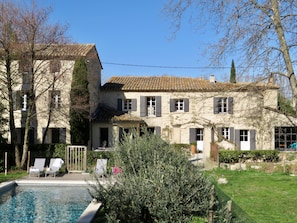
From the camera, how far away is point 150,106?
27.2 m

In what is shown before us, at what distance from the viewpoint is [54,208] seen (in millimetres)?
9352

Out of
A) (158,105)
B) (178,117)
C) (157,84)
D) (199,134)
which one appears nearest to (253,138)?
(199,134)

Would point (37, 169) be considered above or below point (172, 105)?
below

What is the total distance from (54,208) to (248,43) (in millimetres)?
6829

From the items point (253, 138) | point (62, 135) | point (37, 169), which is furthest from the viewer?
point (253, 138)

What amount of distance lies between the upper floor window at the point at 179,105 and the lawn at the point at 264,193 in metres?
11.5

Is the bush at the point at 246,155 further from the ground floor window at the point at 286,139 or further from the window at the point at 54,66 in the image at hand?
the window at the point at 54,66

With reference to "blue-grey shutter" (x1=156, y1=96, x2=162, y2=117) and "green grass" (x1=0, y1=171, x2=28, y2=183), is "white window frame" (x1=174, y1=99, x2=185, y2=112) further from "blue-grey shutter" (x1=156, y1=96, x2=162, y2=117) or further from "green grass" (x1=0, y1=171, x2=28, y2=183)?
"green grass" (x1=0, y1=171, x2=28, y2=183)

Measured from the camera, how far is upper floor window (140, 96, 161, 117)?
87.2 ft

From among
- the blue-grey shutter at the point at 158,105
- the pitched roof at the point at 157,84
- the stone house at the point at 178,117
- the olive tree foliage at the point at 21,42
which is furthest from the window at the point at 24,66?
the blue-grey shutter at the point at 158,105

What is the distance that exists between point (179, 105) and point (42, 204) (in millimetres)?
18518

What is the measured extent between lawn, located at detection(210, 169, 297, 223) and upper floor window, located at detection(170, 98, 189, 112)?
1151 cm

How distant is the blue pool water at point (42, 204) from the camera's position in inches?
329

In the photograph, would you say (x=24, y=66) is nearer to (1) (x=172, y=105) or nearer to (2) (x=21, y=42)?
(2) (x=21, y=42)
